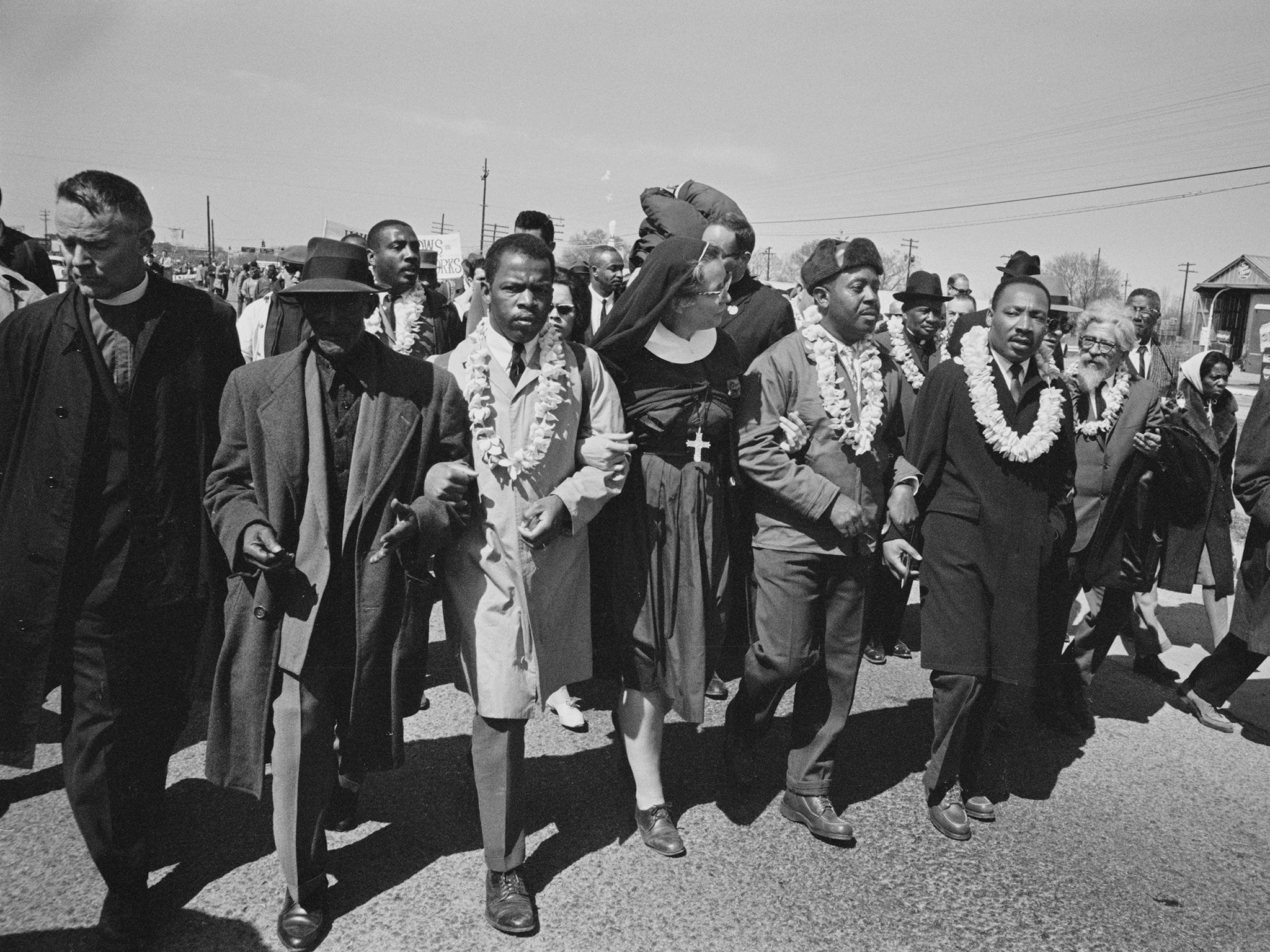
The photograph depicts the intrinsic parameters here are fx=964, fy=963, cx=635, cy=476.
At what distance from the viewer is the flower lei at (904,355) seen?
6.73 metres

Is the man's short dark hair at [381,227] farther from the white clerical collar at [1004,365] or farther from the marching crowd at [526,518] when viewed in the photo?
the white clerical collar at [1004,365]

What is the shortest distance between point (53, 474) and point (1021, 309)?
12.8 ft

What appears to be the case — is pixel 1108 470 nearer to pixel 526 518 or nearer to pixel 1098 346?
pixel 1098 346

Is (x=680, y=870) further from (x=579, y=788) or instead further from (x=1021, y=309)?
(x=1021, y=309)

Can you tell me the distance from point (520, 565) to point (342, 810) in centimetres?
134

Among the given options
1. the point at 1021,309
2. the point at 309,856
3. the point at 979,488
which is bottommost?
the point at 309,856

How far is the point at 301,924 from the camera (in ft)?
10.3

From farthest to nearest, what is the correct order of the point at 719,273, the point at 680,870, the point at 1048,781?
the point at 1048,781
the point at 719,273
the point at 680,870

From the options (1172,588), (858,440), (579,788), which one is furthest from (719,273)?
(1172,588)

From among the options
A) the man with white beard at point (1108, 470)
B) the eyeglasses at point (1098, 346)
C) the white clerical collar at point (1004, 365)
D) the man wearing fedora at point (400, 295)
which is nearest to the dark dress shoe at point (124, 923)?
the man wearing fedora at point (400, 295)

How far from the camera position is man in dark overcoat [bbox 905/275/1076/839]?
13.8 ft

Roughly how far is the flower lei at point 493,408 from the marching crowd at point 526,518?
12 millimetres

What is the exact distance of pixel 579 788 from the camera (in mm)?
4379

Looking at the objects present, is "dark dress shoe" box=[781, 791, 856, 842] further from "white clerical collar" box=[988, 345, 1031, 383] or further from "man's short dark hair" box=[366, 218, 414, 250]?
"man's short dark hair" box=[366, 218, 414, 250]
